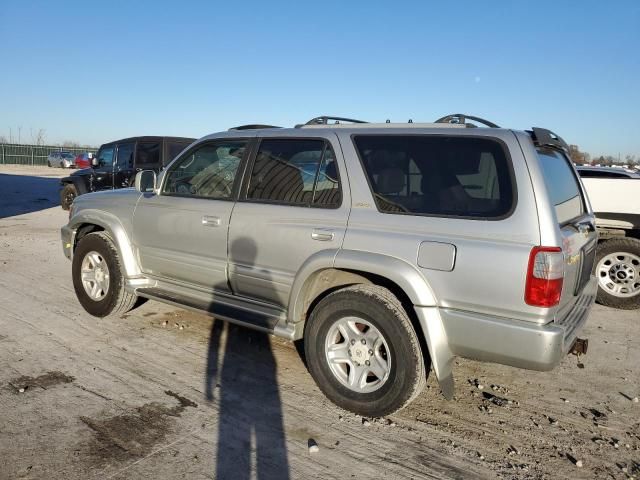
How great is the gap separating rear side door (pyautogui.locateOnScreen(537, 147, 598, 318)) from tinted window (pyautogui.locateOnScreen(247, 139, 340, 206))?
4.70ft

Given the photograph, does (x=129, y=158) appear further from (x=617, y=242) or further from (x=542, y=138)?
(x=542, y=138)

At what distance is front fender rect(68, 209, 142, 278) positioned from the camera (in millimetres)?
4812

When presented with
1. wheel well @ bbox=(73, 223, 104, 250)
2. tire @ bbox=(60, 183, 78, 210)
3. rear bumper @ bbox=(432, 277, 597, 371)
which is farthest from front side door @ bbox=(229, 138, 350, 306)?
tire @ bbox=(60, 183, 78, 210)

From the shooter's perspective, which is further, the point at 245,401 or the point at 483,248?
the point at 245,401

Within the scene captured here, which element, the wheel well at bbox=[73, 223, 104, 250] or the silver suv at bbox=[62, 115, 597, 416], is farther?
the wheel well at bbox=[73, 223, 104, 250]

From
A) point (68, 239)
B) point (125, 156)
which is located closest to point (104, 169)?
point (125, 156)

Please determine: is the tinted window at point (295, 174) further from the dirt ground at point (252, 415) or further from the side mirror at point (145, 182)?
the dirt ground at point (252, 415)

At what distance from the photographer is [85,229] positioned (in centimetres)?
541

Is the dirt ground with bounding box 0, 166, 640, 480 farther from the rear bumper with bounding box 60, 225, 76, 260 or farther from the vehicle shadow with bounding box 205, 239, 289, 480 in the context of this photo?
the rear bumper with bounding box 60, 225, 76, 260

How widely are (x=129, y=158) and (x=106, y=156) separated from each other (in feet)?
3.26

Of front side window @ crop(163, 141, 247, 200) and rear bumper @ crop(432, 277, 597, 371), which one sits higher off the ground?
front side window @ crop(163, 141, 247, 200)

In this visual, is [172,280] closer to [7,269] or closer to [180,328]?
[180,328]

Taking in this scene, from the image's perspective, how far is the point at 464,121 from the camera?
3557 mm

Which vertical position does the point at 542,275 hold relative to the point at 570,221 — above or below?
below
